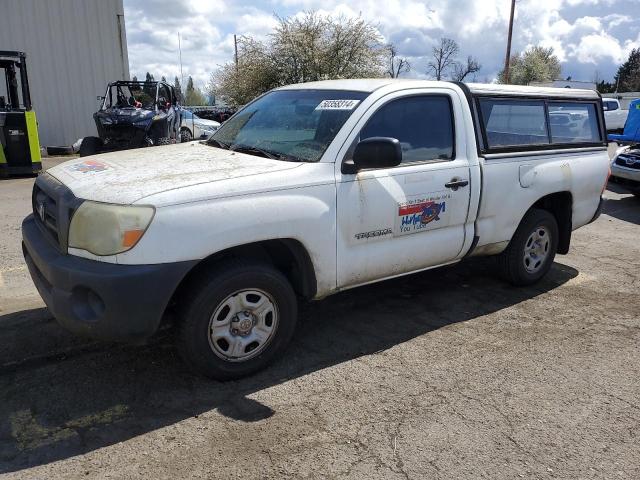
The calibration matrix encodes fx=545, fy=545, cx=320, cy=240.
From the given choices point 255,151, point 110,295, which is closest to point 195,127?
point 255,151

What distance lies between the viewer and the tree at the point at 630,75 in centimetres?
6347

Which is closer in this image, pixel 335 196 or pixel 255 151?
pixel 335 196

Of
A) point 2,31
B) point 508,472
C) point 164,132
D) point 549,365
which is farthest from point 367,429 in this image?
point 2,31

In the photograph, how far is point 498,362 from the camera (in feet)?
12.5

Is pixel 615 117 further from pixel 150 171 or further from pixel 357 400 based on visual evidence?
pixel 150 171

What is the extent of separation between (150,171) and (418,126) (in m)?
2.00

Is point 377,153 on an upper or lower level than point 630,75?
lower

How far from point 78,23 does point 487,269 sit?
15.4 metres

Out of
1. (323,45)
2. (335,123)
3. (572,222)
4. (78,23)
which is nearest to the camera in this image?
(335,123)

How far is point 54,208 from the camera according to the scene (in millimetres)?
3258

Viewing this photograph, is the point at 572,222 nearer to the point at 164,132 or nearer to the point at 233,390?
the point at 233,390

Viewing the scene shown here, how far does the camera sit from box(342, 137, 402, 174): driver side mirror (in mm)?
3459

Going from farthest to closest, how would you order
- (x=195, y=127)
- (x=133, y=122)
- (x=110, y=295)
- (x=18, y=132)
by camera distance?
(x=195, y=127), (x=133, y=122), (x=18, y=132), (x=110, y=295)

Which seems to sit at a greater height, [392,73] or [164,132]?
[392,73]
